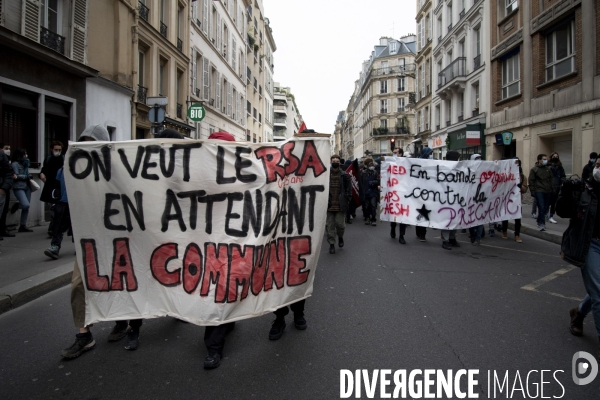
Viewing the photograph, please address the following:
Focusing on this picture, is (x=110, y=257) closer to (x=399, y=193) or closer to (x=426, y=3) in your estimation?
(x=399, y=193)

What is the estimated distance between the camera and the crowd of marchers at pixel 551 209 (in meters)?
3.30

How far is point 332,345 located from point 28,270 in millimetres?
4732

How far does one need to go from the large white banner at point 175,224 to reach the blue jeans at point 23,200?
648 centimetres

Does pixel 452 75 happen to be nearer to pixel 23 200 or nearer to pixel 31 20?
pixel 31 20

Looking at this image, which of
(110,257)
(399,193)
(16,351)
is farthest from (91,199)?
(399,193)

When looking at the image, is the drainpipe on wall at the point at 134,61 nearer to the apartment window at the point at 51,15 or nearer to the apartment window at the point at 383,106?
the apartment window at the point at 51,15

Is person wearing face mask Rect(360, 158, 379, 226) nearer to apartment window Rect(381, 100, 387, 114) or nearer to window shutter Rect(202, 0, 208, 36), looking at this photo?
window shutter Rect(202, 0, 208, 36)

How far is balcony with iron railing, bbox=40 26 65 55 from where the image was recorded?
1038 centimetres

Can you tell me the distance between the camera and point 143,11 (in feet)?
52.4

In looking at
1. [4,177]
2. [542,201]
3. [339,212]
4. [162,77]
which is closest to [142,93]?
[162,77]

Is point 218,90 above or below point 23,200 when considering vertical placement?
above

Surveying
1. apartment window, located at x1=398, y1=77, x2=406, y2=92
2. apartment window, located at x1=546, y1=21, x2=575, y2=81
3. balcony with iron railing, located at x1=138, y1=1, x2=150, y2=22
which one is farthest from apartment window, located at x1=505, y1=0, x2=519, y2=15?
apartment window, located at x1=398, y1=77, x2=406, y2=92

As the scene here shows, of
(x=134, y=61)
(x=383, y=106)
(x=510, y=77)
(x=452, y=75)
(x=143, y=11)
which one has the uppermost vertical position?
(x=383, y=106)

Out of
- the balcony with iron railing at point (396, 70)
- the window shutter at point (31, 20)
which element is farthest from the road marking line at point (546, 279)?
the balcony with iron railing at point (396, 70)
